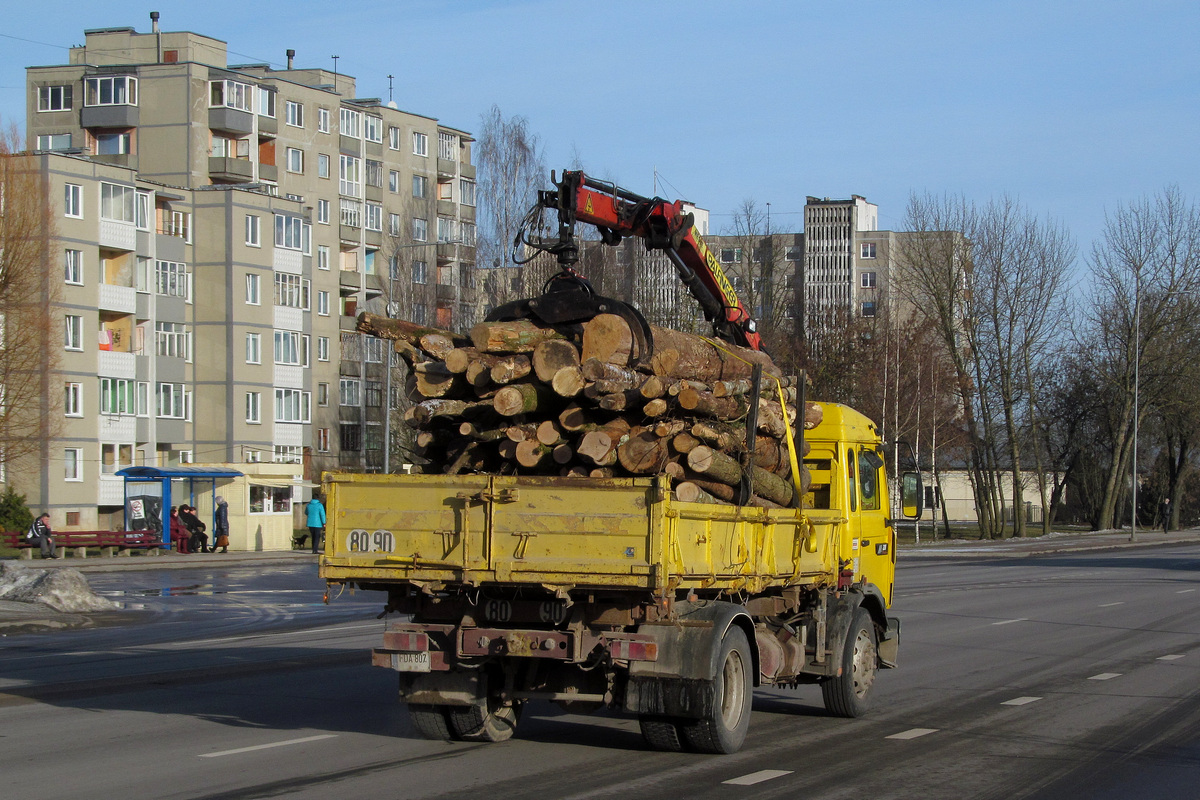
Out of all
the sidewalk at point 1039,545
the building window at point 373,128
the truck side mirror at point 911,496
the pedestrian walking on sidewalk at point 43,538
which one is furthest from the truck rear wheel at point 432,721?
the building window at point 373,128

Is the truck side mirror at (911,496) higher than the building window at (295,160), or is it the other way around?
the building window at (295,160)

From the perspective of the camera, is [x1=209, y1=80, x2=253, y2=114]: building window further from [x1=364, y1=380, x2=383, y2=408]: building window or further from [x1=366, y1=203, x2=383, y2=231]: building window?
[x1=364, y1=380, x2=383, y2=408]: building window

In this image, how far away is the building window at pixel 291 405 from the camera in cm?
6306

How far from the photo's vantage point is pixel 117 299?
177ft

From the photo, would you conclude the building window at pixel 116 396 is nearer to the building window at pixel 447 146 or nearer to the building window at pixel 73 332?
the building window at pixel 73 332

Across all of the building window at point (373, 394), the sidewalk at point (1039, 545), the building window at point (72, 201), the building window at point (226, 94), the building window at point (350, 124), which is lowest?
the sidewalk at point (1039, 545)

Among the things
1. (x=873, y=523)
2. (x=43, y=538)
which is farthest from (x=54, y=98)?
(x=873, y=523)

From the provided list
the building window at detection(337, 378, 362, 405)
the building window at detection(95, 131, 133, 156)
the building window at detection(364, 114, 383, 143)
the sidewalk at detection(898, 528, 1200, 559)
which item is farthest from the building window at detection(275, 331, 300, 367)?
the sidewalk at detection(898, 528, 1200, 559)

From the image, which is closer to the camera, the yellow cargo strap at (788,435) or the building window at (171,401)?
the yellow cargo strap at (788,435)

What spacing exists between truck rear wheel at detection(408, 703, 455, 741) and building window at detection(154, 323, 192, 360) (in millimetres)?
51557

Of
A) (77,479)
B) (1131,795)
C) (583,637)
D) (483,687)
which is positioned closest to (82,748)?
(483,687)

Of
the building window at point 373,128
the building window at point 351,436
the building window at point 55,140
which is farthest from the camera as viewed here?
the building window at point 373,128

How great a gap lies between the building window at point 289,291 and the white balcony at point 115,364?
9242 millimetres

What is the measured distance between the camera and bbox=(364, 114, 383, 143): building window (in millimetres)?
81269
